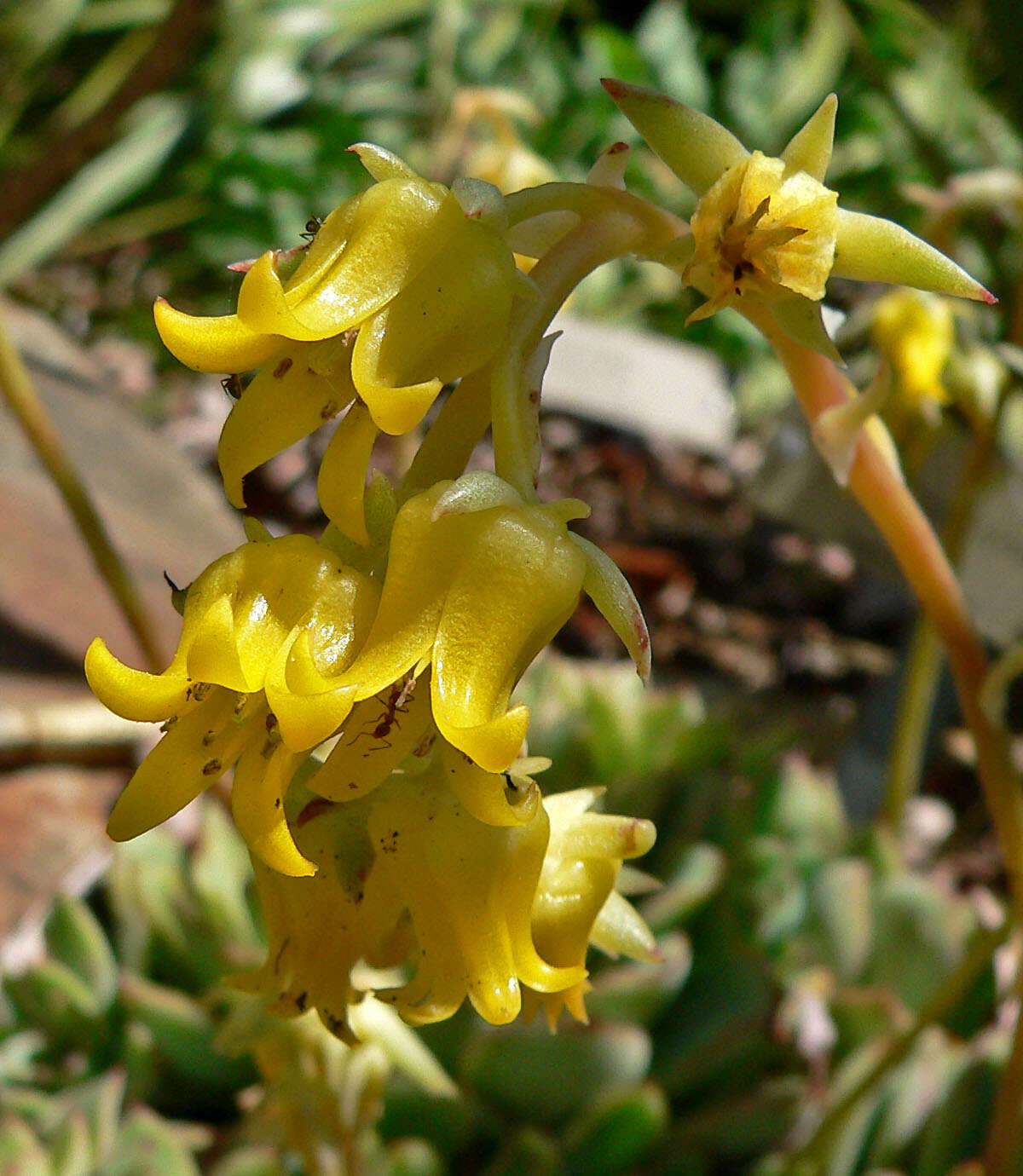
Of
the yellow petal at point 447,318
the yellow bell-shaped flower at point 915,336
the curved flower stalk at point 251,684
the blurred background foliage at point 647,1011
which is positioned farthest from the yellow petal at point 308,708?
the yellow bell-shaped flower at point 915,336

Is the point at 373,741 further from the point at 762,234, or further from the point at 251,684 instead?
the point at 762,234

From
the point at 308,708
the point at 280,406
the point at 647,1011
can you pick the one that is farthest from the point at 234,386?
the point at 647,1011

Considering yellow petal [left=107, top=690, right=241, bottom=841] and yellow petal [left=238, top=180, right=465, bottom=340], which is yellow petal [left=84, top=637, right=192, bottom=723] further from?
yellow petal [left=238, top=180, right=465, bottom=340]

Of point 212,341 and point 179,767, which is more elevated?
point 212,341

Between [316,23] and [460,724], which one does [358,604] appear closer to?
[460,724]

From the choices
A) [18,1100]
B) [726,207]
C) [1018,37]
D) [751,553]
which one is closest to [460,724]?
[726,207]

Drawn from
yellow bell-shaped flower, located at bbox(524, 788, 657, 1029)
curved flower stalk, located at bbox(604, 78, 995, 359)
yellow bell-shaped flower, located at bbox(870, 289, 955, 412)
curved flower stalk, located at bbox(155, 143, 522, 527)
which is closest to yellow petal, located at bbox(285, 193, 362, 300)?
curved flower stalk, located at bbox(155, 143, 522, 527)

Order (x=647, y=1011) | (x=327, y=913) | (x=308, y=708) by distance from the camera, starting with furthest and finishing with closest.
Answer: (x=647, y=1011)
(x=327, y=913)
(x=308, y=708)

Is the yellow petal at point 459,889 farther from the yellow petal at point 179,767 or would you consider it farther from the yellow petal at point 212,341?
the yellow petal at point 212,341
